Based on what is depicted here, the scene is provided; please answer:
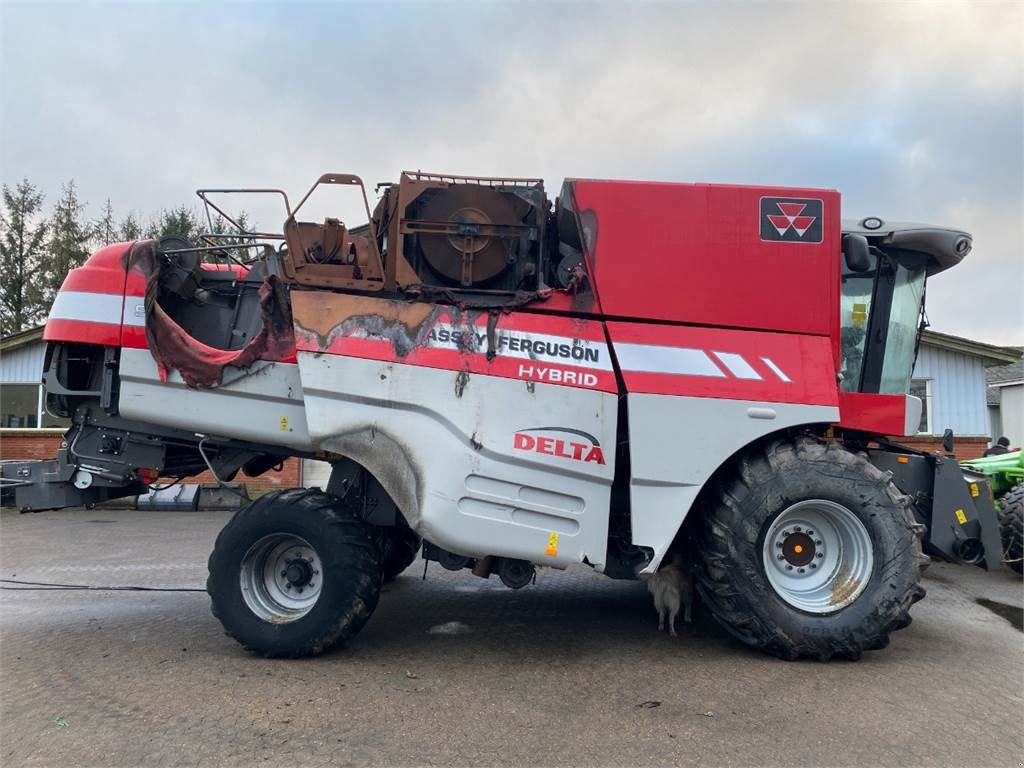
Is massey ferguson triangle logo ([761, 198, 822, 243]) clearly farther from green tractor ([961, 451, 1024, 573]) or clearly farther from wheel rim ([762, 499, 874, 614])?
green tractor ([961, 451, 1024, 573])

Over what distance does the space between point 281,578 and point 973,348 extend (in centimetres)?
1569

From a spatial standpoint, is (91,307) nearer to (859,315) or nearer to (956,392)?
(859,315)

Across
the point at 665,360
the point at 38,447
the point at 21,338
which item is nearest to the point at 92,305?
the point at 665,360

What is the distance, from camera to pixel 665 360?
459 centimetres

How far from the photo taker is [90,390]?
516 cm

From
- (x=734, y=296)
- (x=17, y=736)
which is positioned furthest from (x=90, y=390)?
(x=734, y=296)

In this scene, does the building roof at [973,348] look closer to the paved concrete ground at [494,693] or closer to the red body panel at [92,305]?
the paved concrete ground at [494,693]

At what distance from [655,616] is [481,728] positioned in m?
2.68

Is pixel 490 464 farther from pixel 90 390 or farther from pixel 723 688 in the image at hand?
pixel 90 390

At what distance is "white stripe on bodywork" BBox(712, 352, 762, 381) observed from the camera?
4.61 meters

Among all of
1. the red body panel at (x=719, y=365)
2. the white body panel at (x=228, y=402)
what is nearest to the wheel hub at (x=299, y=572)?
the white body panel at (x=228, y=402)

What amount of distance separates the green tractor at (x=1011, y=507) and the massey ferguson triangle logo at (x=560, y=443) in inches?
224

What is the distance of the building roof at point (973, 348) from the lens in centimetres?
1502

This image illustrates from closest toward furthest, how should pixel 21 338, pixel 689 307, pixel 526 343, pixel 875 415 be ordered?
1. pixel 526 343
2. pixel 689 307
3. pixel 875 415
4. pixel 21 338
